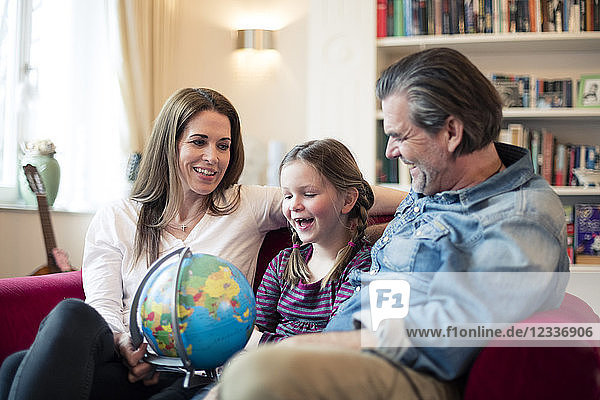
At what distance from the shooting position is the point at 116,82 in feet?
13.1

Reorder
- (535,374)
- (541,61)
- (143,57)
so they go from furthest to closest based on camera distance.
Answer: (143,57), (541,61), (535,374)

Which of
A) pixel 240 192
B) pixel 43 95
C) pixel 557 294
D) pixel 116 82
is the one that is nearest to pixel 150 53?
pixel 116 82

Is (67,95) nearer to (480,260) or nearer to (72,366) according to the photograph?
(72,366)

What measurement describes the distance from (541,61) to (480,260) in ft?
9.52

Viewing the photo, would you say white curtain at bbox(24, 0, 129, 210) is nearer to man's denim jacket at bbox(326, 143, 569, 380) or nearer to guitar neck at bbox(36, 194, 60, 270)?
guitar neck at bbox(36, 194, 60, 270)

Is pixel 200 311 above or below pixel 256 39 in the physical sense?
below

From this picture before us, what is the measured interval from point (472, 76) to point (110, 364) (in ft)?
3.69

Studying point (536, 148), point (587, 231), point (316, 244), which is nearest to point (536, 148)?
point (536, 148)

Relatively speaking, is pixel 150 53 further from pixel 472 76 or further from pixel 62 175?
pixel 472 76

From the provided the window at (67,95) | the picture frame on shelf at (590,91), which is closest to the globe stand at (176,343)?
the window at (67,95)

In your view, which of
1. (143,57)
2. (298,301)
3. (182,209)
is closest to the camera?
(298,301)

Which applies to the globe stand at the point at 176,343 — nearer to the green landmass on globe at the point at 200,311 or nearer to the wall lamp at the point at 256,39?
the green landmass on globe at the point at 200,311

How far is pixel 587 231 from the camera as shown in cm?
370

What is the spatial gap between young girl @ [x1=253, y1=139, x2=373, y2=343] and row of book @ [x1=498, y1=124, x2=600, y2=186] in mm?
1958
